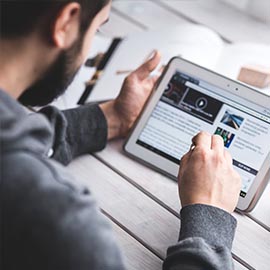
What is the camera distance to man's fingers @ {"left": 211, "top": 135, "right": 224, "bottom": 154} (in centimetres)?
92

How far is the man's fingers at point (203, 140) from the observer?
0.92 meters

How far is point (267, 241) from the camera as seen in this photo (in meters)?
0.90

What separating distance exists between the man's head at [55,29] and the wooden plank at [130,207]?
18 centimetres

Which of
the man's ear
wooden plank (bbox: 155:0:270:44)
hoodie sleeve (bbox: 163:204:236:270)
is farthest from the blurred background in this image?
the man's ear

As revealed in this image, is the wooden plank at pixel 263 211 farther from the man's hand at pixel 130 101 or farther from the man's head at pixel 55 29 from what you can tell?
the man's head at pixel 55 29

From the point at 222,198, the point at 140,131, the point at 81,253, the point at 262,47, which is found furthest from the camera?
the point at 262,47

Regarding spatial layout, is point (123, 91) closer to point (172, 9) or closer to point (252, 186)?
point (252, 186)

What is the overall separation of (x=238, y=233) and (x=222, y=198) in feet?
Result: 0.23

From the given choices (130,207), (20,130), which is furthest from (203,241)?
(20,130)

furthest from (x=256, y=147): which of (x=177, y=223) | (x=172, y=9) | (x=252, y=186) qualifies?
(x=172, y=9)

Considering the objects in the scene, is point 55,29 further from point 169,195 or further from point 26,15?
point 169,195

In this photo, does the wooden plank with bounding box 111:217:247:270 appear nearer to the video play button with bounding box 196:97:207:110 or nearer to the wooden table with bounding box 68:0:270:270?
the wooden table with bounding box 68:0:270:270

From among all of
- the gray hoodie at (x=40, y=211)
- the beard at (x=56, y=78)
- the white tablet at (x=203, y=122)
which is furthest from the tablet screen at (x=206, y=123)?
the gray hoodie at (x=40, y=211)

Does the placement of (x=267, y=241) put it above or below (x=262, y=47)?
below
